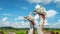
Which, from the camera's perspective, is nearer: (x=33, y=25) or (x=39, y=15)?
(x=39, y=15)

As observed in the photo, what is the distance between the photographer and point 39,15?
8.72m

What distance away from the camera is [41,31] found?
28.7ft

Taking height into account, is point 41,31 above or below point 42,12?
below

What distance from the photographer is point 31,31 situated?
390 inches

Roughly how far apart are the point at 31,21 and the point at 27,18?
0.24 meters

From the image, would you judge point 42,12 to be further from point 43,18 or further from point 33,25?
point 33,25

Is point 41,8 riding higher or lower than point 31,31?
higher

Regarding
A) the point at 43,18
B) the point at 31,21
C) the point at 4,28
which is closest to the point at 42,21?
the point at 43,18

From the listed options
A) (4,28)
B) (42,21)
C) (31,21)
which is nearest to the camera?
(42,21)

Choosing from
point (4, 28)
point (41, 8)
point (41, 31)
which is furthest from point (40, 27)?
point (4, 28)

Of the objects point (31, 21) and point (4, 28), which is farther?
point (4, 28)

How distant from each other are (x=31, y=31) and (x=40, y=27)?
4.15ft

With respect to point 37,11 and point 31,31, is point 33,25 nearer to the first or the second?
point 31,31

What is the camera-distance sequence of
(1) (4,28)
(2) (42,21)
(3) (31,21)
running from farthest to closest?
1. (1) (4,28)
2. (3) (31,21)
3. (2) (42,21)
